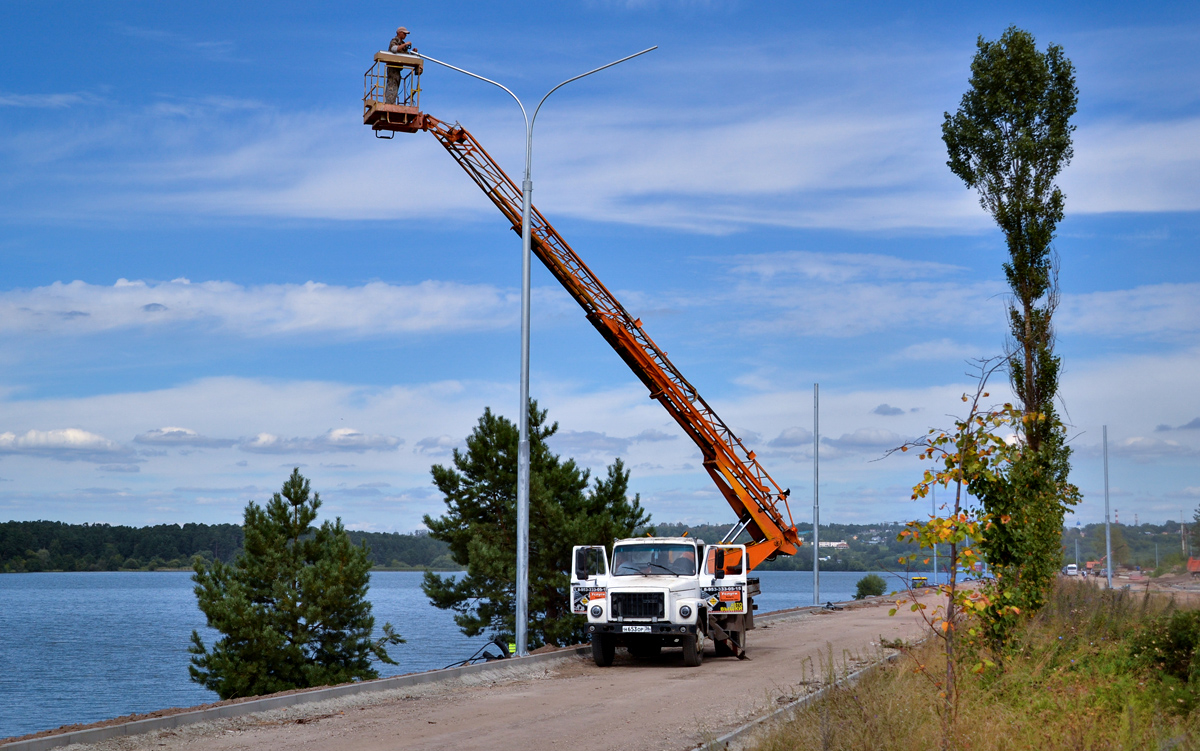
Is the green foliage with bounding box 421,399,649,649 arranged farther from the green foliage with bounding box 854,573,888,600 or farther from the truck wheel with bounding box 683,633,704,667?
the green foliage with bounding box 854,573,888,600

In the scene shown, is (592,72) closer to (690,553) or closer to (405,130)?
(405,130)

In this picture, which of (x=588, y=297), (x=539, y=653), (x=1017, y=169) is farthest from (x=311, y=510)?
(x=1017, y=169)

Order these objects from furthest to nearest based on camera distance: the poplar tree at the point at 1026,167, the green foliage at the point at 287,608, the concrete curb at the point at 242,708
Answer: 1. the green foliage at the point at 287,608
2. the poplar tree at the point at 1026,167
3. the concrete curb at the point at 242,708

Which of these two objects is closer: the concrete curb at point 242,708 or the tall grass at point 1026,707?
the tall grass at point 1026,707

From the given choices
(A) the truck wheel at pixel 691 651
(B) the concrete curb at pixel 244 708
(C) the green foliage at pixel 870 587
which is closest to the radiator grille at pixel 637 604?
(A) the truck wheel at pixel 691 651

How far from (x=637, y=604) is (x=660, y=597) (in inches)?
18.5

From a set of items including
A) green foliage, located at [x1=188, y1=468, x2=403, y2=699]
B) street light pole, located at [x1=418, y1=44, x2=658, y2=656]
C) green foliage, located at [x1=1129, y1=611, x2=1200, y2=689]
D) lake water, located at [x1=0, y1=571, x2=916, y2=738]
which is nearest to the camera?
green foliage, located at [x1=1129, y1=611, x2=1200, y2=689]

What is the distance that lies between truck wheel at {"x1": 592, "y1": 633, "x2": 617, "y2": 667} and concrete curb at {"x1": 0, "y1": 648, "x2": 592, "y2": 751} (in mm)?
1138

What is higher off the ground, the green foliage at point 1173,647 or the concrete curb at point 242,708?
the green foliage at point 1173,647

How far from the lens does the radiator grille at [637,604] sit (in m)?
18.7

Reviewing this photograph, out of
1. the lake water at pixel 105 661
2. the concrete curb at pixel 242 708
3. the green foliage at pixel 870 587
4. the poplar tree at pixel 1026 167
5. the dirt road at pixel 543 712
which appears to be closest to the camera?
the concrete curb at pixel 242 708

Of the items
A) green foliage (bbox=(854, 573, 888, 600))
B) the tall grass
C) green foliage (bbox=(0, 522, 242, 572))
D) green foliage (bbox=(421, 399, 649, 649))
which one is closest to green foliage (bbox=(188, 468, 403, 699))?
green foliage (bbox=(421, 399, 649, 649))

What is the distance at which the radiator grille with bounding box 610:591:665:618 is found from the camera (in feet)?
61.2

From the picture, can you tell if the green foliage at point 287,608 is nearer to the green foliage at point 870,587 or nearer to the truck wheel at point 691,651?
the truck wheel at point 691,651
